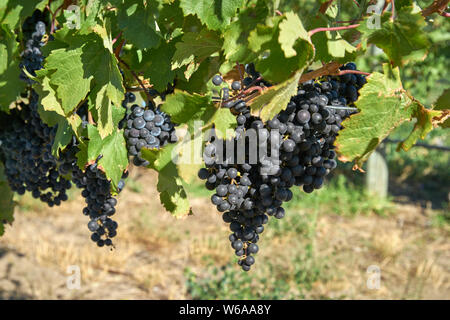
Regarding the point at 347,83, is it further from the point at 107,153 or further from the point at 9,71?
the point at 9,71

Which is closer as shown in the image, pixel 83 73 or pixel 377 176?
pixel 83 73

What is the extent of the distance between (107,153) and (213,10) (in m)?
0.44

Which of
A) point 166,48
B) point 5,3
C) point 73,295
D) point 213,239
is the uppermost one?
point 5,3

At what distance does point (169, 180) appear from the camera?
1.12 metres

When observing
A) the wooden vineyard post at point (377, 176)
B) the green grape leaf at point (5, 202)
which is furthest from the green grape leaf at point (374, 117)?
the wooden vineyard post at point (377, 176)

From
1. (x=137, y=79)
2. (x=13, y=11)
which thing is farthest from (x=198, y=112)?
(x=13, y=11)

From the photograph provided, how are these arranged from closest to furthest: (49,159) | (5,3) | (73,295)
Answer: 1. (5,3)
2. (49,159)
3. (73,295)

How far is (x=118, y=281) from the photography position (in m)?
4.34

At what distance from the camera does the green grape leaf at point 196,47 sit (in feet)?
3.32

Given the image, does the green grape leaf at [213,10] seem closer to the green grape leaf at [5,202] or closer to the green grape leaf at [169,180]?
the green grape leaf at [169,180]

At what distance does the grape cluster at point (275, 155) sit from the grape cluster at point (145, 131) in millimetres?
177

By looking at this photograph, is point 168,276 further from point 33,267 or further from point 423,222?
point 423,222

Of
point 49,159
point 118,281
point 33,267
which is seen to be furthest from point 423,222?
point 49,159

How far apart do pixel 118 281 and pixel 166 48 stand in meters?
3.58
